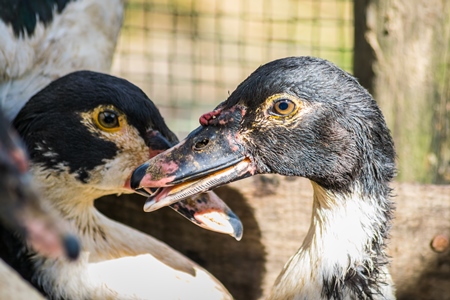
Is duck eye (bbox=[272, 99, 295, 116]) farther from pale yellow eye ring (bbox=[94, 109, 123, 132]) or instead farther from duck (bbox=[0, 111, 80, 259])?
duck (bbox=[0, 111, 80, 259])

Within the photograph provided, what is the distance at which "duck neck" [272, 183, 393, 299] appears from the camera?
2.63 m

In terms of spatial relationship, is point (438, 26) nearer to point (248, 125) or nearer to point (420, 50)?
point (420, 50)

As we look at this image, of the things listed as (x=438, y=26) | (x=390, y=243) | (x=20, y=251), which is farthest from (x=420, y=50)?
(x=20, y=251)

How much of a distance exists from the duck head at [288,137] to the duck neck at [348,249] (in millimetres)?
56

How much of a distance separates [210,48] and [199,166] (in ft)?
14.5

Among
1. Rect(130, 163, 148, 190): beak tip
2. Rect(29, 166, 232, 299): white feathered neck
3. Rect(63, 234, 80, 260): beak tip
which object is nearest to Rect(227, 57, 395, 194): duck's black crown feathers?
Rect(130, 163, 148, 190): beak tip

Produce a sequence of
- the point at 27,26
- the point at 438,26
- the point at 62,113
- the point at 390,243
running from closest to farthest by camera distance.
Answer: the point at 62,113 < the point at 390,243 < the point at 27,26 < the point at 438,26

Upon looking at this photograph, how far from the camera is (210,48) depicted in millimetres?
6914

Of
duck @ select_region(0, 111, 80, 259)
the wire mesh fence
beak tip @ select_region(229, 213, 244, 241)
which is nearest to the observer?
duck @ select_region(0, 111, 80, 259)

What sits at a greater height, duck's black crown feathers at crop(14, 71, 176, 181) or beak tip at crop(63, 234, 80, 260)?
beak tip at crop(63, 234, 80, 260)

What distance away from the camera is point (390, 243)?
335 cm

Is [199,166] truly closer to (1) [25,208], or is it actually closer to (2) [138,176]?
(2) [138,176]

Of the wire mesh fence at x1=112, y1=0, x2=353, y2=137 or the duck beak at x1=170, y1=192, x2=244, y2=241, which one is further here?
the wire mesh fence at x1=112, y1=0, x2=353, y2=137

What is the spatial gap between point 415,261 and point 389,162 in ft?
2.78
